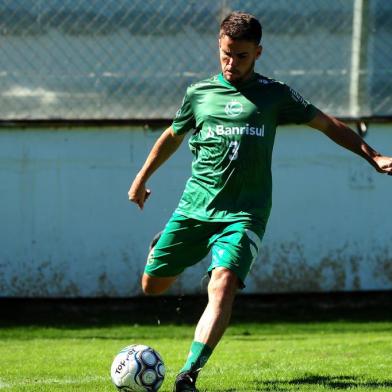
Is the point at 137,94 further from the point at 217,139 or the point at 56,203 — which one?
the point at 217,139

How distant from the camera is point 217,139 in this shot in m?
6.84

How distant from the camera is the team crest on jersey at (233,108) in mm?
6816

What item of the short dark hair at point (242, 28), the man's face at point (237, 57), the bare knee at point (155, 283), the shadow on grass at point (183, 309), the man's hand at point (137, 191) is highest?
the short dark hair at point (242, 28)

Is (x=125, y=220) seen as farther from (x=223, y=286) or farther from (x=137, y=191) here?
(x=223, y=286)

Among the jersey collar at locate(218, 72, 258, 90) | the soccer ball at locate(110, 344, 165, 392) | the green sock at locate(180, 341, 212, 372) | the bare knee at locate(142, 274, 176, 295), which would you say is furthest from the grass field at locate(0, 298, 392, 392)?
the jersey collar at locate(218, 72, 258, 90)

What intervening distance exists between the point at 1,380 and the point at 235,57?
104 inches

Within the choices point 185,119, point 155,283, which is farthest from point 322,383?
point 185,119

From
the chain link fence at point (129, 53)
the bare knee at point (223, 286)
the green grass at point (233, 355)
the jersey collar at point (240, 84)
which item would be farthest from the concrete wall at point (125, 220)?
the bare knee at point (223, 286)

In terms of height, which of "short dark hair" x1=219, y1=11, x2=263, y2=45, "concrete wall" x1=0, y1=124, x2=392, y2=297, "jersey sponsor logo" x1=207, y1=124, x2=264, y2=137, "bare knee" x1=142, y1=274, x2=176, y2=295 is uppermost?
"short dark hair" x1=219, y1=11, x2=263, y2=45

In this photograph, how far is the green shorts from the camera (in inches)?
257

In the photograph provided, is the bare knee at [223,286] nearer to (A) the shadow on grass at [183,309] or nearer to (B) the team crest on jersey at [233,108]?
(B) the team crest on jersey at [233,108]

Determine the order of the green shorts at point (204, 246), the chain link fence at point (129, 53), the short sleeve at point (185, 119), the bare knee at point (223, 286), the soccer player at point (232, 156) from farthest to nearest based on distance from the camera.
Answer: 1. the chain link fence at point (129, 53)
2. the short sleeve at point (185, 119)
3. the soccer player at point (232, 156)
4. the green shorts at point (204, 246)
5. the bare knee at point (223, 286)

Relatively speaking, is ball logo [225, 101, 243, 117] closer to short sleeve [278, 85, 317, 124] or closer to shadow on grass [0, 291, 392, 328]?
short sleeve [278, 85, 317, 124]

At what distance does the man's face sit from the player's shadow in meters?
1.95
